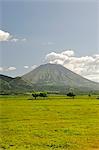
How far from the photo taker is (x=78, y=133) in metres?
16.0

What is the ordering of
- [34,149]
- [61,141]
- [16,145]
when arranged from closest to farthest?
[34,149] → [16,145] → [61,141]

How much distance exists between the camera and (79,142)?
1359cm

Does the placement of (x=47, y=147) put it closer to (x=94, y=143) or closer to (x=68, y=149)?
(x=68, y=149)

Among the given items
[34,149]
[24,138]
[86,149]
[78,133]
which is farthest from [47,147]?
[78,133]

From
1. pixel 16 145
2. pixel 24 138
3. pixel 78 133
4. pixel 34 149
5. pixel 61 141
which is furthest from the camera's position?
pixel 78 133

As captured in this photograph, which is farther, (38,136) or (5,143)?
(38,136)

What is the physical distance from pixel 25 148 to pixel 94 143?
10.6 feet

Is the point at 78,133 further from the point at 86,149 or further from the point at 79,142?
the point at 86,149

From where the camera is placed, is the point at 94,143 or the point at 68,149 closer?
the point at 68,149

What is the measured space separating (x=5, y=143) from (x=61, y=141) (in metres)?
2.33

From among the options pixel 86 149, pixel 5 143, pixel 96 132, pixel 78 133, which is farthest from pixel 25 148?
pixel 96 132

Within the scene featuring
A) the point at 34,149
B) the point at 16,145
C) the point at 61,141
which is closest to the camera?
the point at 34,149

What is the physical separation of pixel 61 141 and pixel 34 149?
2005 mm

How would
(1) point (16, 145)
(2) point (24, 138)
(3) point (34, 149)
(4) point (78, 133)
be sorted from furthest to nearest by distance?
(4) point (78, 133), (2) point (24, 138), (1) point (16, 145), (3) point (34, 149)
